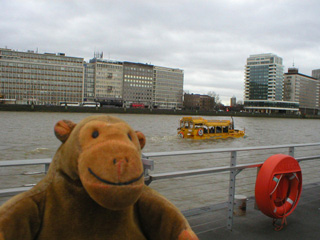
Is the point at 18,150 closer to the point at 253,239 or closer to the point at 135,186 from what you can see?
the point at 253,239

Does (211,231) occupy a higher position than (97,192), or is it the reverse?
(97,192)

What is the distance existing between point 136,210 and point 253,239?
202 centimetres

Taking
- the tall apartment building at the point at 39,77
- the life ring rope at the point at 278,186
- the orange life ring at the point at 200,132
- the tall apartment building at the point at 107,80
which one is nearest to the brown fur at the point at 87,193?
the life ring rope at the point at 278,186

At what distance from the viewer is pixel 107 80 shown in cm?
12531

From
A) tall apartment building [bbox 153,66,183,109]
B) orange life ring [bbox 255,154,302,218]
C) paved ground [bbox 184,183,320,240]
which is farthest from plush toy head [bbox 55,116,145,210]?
tall apartment building [bbox 153,66,183,109]

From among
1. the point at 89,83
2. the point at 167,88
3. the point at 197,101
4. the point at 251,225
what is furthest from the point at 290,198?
the point at 197,101

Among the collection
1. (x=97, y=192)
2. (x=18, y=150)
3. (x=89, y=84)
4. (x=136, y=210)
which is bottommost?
(x=18, y=150)

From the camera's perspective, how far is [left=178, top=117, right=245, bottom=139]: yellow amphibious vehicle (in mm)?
30522

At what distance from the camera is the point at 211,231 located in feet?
12.3

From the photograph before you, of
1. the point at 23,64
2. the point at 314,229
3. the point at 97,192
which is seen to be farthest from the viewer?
the point at 23,64

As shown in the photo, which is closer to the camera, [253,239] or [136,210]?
[136,210]

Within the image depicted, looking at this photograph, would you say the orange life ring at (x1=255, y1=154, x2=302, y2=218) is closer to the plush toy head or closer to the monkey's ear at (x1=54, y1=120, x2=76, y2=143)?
the plush toy head

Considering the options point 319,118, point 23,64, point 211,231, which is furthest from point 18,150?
point 319,118

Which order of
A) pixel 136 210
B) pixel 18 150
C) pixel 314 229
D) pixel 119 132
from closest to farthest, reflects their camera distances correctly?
pixel 119 132
pixel 136 210
pixel 314 229
pixel 18 150
